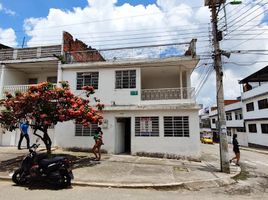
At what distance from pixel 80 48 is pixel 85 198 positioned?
544 inches

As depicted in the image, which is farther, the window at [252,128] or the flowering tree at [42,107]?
the window at [252,128]

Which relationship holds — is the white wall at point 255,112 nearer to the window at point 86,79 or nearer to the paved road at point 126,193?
the window at point 86,79

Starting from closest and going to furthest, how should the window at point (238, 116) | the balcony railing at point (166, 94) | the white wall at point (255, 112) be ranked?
1. the balcony railing at point (166, 94)
2. the white wall at point (255, 112)
3. the window at point (238, 116)

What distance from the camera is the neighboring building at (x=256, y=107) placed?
85.0 feet

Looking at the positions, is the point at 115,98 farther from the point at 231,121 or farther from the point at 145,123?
the point at 231,121

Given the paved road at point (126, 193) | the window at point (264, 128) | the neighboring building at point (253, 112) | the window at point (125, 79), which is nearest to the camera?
the paved road at point (126, 193)

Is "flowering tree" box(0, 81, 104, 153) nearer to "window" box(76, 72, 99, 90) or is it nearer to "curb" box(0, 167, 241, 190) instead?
"curb" box(0, 167, 241, 190)

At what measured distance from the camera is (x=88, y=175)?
27.9 ft

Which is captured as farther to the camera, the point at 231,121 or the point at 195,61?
the point at 231,121

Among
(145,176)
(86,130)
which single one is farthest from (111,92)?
(145,176)

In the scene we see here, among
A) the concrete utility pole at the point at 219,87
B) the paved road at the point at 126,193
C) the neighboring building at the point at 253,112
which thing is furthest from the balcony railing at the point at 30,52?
the neighboring building at the point at 253,112

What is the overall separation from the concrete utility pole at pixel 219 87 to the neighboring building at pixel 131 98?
285 centimetres

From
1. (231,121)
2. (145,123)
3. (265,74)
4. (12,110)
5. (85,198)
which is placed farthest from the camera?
(231,121)

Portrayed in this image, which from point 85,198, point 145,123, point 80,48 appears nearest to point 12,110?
point 85,198
